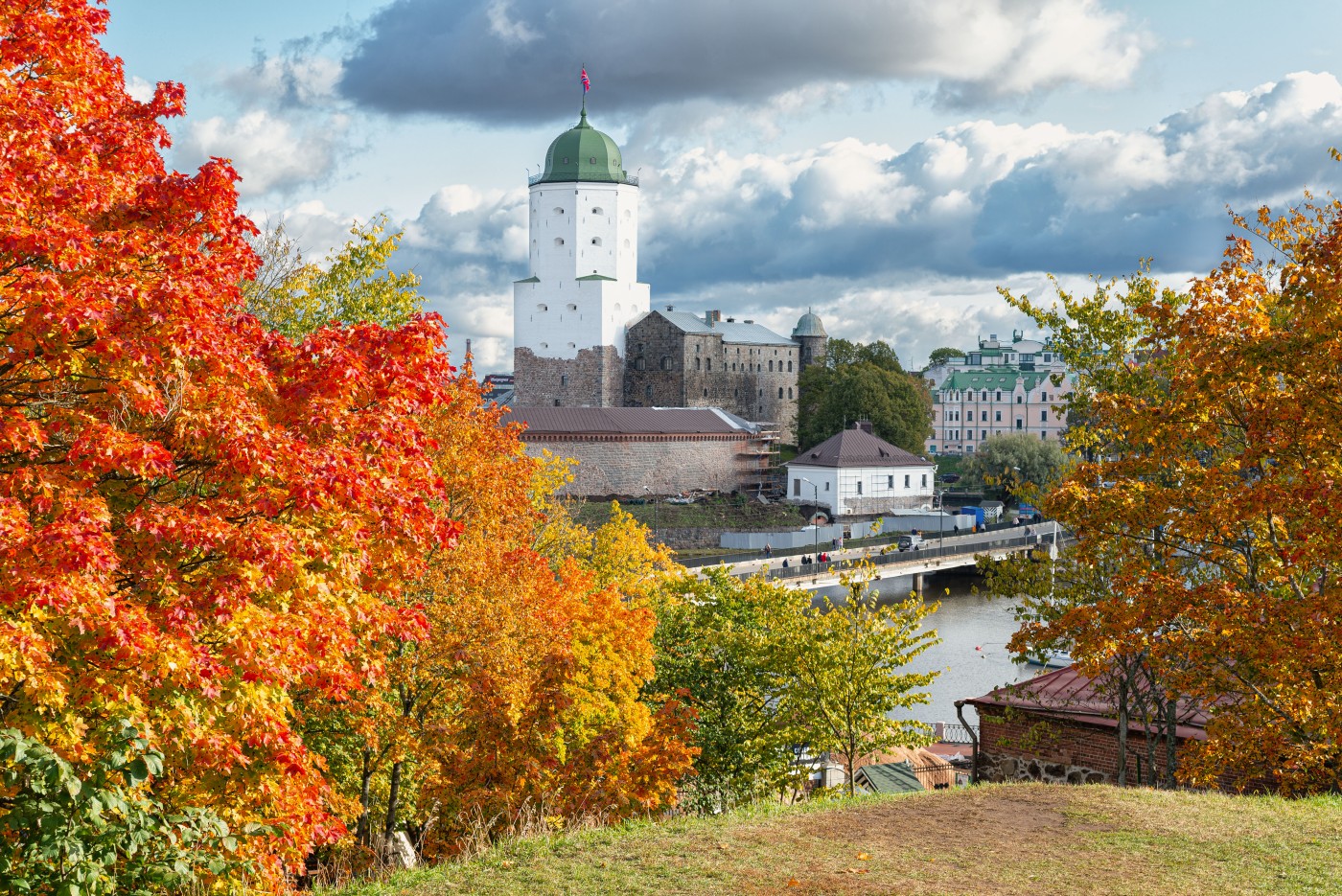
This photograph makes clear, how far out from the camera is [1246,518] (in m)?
11.6

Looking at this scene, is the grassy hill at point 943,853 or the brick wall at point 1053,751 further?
the brick wall at point 1053,751

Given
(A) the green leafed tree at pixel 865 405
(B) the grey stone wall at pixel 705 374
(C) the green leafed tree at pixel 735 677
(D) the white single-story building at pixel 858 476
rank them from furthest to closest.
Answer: (B) the grey stone wall at pixel 705 374
(A) the green leafed tree at pixel 865 405
(D) the white single-story building at pixel 858 476
(C) the green leafed tree at pixel 735 677

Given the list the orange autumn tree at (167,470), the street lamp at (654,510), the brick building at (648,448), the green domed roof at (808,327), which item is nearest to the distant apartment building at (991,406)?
the green domed roof at (808,327)

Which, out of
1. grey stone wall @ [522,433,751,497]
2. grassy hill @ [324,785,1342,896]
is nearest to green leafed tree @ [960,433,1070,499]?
grey stone wall @ [522,433,751,497]

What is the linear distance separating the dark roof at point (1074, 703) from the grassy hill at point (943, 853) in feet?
22.0

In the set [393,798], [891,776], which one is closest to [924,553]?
[891,776]

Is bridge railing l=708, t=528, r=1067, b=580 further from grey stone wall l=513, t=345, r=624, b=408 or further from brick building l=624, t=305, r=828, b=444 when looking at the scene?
grey stone wall l=513, t=345, r=624, b=408

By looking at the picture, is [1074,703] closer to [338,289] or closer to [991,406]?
[338,289]

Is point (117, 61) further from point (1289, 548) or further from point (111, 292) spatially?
point (1289, 548)

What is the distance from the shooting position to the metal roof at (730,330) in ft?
311

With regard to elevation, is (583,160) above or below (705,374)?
above

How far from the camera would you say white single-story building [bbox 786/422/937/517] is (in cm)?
7619

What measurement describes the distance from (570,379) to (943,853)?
8445 centimetres

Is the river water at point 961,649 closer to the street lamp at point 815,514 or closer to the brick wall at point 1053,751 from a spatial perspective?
the street lamp at point 815,514
